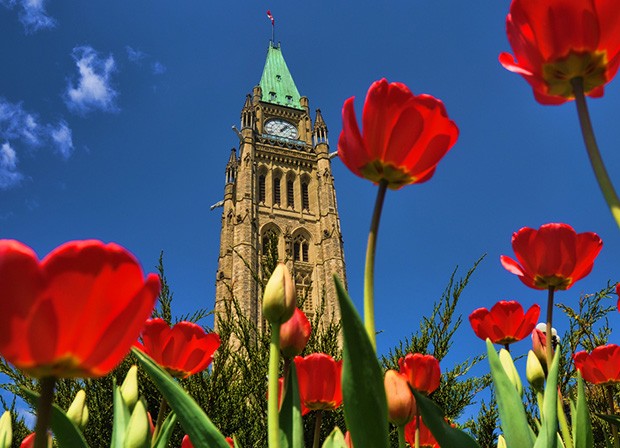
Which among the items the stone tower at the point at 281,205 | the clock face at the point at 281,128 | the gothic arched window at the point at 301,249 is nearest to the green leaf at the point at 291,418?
the stone tower at the point at 281,205

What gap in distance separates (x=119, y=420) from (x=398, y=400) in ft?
2.07

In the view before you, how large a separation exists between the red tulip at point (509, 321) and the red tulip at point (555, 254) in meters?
0.34

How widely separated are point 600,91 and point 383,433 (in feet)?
2.19

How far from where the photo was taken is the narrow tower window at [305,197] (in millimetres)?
30766

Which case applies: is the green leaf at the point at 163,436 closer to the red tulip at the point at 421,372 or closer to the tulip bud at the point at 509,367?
the red tulip at the point at 421,372

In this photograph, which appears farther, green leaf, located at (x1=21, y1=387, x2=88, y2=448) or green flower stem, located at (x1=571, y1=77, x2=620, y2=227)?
green leaf, located at (x1=21, y1=387, x2=88, y2=448)

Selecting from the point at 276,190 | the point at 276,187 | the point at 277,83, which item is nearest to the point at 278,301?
the point at 276,190

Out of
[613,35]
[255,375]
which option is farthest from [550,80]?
[255,375]

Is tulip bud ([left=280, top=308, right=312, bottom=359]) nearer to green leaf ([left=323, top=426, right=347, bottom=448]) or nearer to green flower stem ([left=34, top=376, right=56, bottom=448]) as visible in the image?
green leaf ([left=323, top=426, right=347, bottom=448])

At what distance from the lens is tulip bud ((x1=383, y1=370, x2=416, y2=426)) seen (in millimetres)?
952

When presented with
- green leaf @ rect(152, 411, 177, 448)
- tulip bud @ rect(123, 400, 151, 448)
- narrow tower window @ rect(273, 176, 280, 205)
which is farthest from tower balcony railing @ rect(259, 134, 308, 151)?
tulip bud @ rect(123, 400, 151, 448)

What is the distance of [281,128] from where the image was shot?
1378 inches

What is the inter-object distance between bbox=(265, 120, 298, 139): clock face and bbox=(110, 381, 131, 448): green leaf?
33.6 m

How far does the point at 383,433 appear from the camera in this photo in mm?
692
